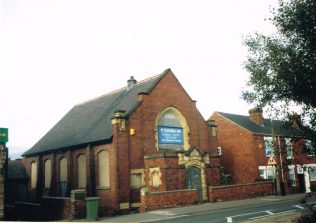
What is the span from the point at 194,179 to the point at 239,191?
14.0 ft

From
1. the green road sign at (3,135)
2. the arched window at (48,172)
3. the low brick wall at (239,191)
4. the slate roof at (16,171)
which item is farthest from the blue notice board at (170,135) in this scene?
the slate roof at (16,171)

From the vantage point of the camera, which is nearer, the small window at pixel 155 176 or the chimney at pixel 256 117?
the small window at pixel 155 176

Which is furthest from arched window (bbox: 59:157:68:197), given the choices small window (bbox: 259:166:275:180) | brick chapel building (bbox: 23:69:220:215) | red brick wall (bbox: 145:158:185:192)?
small window (bbox: 259:166:275:180)

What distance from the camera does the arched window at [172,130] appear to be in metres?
29.3

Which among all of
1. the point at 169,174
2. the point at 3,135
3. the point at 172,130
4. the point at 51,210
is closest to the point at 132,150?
the point at 169,174

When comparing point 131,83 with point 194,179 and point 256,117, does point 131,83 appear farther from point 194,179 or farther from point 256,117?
point 256,117

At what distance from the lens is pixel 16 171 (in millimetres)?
37719

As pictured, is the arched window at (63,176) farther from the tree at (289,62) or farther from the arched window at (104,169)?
the tree at (289,62)

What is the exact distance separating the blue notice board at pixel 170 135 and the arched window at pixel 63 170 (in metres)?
9.99

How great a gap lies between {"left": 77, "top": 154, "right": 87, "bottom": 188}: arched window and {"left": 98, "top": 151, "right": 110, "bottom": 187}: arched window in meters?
2.44

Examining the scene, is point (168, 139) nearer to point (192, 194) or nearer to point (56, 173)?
point (192, 194)

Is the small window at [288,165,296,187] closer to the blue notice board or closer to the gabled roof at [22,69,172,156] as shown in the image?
the blue notice board

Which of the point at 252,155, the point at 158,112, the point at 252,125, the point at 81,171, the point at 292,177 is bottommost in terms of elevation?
the point at 292,177

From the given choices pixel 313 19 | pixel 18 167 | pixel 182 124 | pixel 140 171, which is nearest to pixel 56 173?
pixel 18 167
